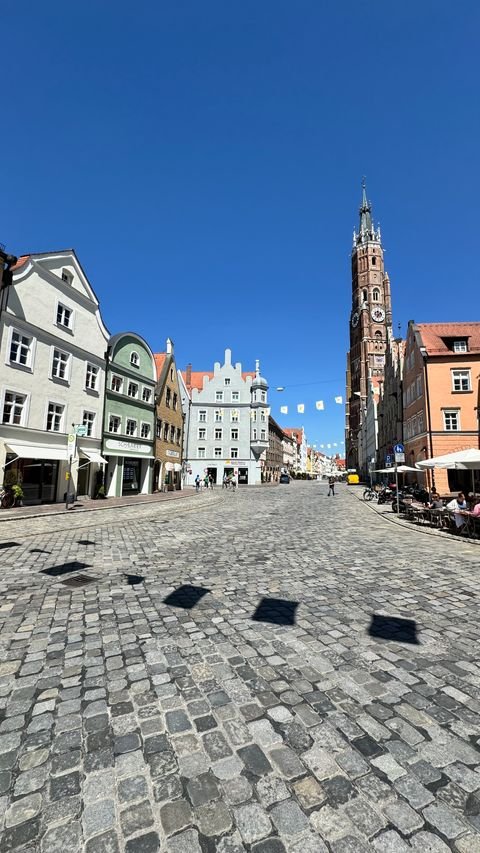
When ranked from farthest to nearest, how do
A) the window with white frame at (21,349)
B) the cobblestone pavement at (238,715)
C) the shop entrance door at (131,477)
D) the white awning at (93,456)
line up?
the shop entrance door at (131,477)
the white awning at (93,456)
the window with white frame at (21,349)
the cobblestone pavement at (238,715)

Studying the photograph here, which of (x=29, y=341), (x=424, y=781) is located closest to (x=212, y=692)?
(x=424, y=781)

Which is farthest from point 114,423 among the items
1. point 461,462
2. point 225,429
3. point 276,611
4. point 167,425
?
point 225,429

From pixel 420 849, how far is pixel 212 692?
1.90 meters

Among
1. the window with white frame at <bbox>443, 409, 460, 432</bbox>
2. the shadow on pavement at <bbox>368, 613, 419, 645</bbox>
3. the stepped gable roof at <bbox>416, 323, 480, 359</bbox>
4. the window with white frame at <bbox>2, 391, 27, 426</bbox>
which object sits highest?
the stepped gable roof at <bbox>416, 323, 480, 359</bbox>

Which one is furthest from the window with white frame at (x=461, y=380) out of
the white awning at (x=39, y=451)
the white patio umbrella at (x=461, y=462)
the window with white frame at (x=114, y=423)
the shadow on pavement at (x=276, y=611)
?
the shadow on pavement at (x=276, y=611)

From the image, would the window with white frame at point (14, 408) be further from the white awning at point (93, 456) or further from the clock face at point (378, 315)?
Result: the clock face at point (378, 315)

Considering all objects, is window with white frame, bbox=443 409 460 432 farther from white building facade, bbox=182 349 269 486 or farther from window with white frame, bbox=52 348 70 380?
white building facade, bbox=182 349 269 486

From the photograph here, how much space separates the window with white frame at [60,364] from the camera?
76.6 ft

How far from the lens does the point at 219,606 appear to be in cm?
570

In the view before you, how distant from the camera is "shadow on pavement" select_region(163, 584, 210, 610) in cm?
577

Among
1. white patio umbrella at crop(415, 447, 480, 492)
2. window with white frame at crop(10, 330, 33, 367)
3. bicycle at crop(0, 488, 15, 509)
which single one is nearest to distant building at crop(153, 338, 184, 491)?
window with white frame at crop(10, 330, 33, 367)

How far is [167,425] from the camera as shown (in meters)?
39.1

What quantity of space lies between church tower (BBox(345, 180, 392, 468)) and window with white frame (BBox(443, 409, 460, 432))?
71.2m

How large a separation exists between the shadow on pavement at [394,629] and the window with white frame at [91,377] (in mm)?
24808
